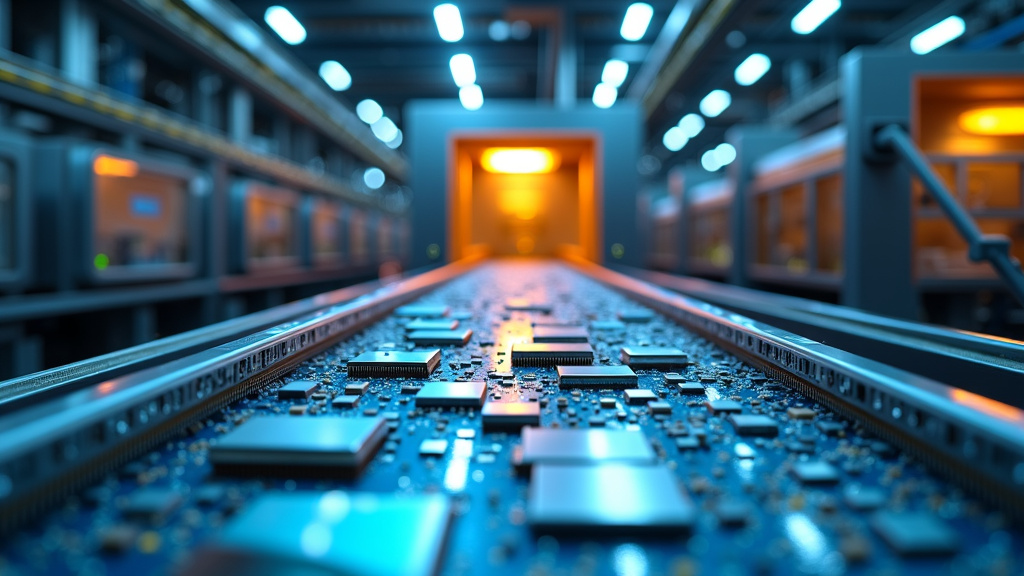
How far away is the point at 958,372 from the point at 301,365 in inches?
71.5

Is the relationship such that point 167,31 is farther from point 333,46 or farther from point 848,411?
point 848,411

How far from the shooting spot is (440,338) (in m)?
1.98

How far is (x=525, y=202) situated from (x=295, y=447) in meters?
7.67

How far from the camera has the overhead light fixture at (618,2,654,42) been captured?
8656 millimetres

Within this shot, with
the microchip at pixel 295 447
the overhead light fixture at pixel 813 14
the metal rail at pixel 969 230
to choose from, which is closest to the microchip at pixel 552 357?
the microchip at pixel 295 447

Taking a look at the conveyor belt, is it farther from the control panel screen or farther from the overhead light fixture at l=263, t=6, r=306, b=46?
the overhead light fixture at l=263, t=6, r=306, b=46

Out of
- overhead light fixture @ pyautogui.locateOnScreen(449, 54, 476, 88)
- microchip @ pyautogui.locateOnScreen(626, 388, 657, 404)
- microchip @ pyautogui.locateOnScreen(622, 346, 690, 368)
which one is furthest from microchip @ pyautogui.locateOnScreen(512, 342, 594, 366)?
overhead light fixture @ pyautogui.locateOnScreen(449, 54, 476, 88)

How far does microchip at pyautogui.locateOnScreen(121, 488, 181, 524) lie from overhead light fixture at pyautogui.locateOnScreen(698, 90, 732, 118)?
47.1ft

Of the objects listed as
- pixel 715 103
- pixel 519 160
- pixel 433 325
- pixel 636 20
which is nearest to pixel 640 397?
pixel 433 325

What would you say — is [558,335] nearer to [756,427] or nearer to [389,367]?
[389,367]

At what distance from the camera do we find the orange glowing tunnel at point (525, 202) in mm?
7605

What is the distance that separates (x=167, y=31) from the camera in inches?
247

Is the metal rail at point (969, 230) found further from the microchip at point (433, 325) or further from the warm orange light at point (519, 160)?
the warm orange light at point (519, 160)

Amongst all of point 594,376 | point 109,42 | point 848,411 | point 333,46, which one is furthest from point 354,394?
point 333,46
